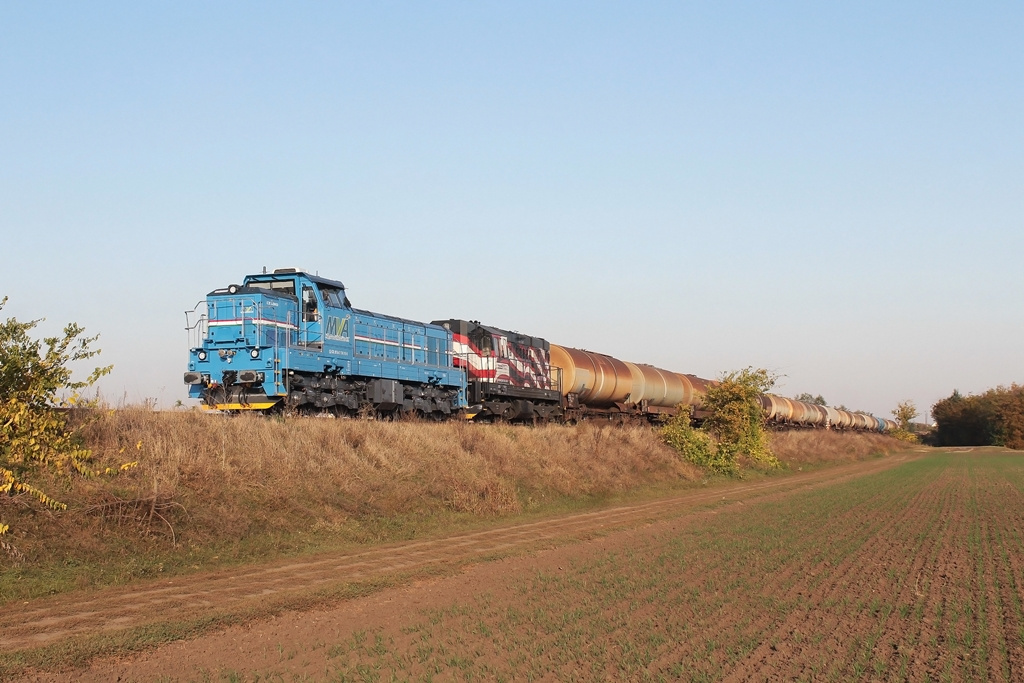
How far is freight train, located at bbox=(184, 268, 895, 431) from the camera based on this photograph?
67.6 feet

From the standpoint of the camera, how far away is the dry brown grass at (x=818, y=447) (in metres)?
46.9

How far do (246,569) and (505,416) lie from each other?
19.6 m

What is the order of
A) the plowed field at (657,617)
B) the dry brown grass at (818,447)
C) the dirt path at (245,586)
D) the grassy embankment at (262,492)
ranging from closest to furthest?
the plowed field at (657,617)
the dirt path at (245,586)
the grassy embankment at (262,492)
the dry brown grass at (818,447)

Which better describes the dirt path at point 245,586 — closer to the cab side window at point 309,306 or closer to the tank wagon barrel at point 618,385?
the cab side window at point 309,306

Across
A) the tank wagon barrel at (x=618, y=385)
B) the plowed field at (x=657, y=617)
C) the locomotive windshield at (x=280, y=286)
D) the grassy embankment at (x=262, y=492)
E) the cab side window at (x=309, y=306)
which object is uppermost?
the locomotive windshield at (x=280, y=286)

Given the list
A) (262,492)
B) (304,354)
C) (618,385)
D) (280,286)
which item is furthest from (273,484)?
(618,385)

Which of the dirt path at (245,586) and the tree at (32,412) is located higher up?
the tree at (32,412)

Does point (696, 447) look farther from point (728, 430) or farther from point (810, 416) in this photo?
point (810, 416)

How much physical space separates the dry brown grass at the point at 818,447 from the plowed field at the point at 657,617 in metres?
30.6

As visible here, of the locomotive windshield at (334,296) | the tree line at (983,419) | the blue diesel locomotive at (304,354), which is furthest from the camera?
the tree line at (983,419)

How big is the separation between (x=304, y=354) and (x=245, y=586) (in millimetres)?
10778

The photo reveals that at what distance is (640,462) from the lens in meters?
28.9

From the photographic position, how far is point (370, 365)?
23906mm

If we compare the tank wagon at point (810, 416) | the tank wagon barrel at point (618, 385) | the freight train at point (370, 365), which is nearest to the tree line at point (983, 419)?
the tank wagon at point (810, 416)
